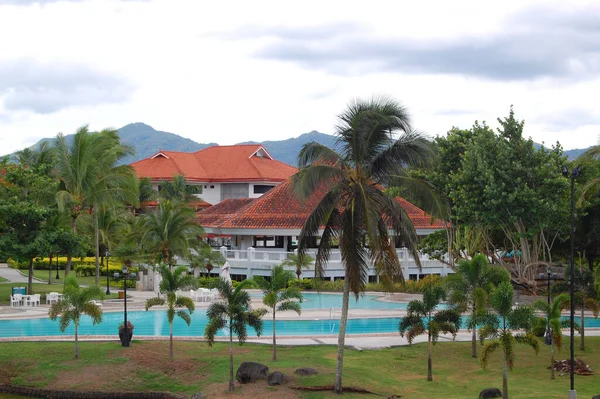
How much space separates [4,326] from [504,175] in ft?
77.7

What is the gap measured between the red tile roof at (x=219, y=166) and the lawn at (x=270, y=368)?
4669 cm

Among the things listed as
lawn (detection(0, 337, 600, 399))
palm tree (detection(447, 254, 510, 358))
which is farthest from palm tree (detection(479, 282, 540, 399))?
palm tree (detection(447, 254, 510, 358))

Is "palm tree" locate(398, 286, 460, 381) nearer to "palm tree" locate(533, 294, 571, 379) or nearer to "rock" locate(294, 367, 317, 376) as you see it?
"palm tree" locate(533, 294, 571, 379)

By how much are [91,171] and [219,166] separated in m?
36.6

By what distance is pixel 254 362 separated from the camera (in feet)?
76.1

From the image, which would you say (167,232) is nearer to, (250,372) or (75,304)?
(75,304)

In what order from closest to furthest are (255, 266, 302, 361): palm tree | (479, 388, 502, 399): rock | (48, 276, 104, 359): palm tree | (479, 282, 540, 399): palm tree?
(479, 282, 540, 399): palm tree → (479, 388, 502, 399): rock → (48, 276, 104, 359): palm tree → (255, 266, 302, 361): palm tree

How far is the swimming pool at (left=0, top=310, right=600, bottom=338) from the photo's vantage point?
31.1 metres

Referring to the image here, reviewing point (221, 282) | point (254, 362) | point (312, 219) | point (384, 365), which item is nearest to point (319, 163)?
point (312, 219)

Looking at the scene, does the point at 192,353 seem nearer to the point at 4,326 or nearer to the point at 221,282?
the point at 221,282

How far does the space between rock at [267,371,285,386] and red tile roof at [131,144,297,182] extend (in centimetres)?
5126

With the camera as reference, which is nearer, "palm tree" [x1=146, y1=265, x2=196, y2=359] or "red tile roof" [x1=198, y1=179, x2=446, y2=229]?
"palm tree" [x1=146, y1=265, x2=196, y2=359]

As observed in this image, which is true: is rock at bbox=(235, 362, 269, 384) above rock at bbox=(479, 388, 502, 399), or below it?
above

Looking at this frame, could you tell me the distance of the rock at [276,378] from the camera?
2169 cm
